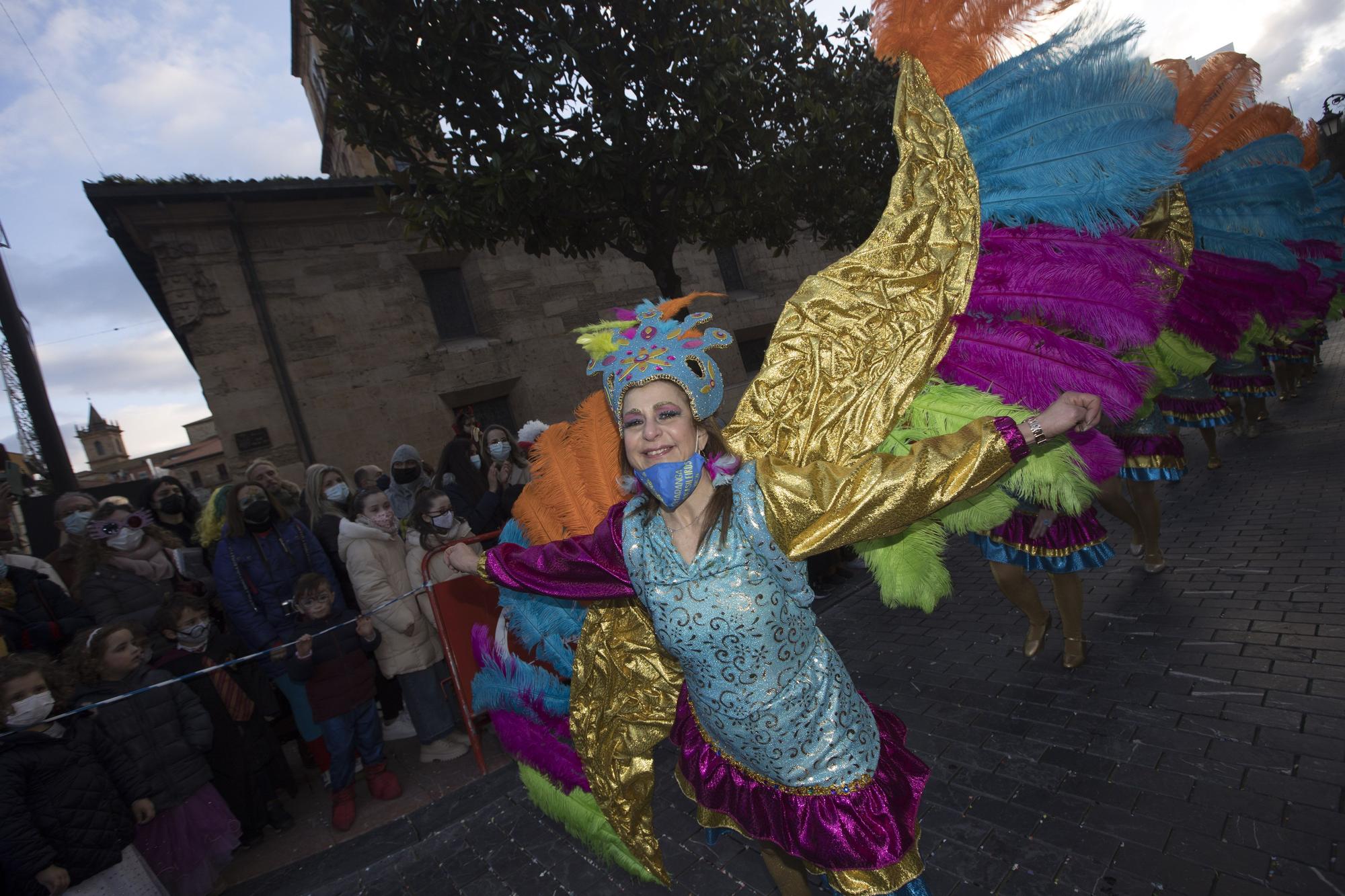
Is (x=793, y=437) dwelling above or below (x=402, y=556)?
above

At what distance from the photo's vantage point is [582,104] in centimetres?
472

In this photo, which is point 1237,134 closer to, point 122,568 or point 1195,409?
point 1195,409

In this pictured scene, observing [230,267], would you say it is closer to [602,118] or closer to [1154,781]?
[602,118]

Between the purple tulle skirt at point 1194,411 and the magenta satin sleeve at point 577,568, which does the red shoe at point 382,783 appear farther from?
the purple tulle skirt at point 1194,411

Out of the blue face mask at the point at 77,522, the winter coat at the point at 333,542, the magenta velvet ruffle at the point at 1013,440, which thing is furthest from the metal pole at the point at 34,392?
the magenta velvet ruffle at the point at 1013,440

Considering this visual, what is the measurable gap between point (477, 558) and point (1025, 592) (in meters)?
3.13

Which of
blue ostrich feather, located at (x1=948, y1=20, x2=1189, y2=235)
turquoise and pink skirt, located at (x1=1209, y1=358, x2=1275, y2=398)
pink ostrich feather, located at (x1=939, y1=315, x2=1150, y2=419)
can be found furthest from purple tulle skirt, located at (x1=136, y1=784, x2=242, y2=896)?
turquoise and pink skirt, located at (x1=1209, y1=358, x2=1275, y2=398)

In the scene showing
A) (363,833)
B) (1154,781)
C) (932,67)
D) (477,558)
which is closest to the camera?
(932,67)

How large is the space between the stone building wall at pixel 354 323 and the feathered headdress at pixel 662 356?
6959 millimetres

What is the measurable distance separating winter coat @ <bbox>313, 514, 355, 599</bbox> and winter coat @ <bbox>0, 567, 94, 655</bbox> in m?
1.35

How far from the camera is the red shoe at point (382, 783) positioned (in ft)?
13.4

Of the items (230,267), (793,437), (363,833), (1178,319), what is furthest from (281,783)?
(230,267)

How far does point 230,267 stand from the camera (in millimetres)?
9219

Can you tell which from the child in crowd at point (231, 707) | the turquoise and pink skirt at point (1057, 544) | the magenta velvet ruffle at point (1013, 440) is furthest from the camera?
the child in crowd at point (231, 707)
